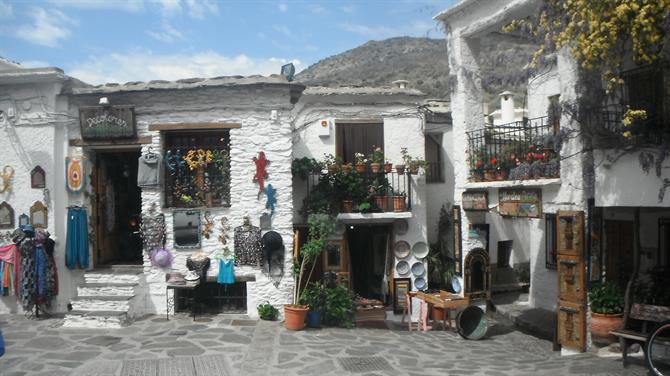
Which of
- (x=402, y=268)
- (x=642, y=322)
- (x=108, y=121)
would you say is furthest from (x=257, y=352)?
(x=642, y=322)

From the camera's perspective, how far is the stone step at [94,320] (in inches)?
404

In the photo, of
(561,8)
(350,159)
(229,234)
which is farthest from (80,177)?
(561,8)

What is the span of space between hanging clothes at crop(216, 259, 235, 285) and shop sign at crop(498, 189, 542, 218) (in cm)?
581

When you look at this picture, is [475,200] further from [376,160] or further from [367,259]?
[367,259]

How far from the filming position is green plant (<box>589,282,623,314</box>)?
8422 mm

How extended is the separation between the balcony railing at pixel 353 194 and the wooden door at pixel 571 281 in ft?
14.8

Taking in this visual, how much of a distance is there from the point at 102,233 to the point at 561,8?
1066cm

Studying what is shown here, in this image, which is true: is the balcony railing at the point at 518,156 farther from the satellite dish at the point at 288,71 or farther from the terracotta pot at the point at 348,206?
the satellite dish at the point at 288,71

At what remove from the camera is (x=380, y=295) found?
14.3 m

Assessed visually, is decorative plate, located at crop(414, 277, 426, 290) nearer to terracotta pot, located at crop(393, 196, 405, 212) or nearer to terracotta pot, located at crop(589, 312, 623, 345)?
terracotta pot, located at crop(393, 196, 405, 212)

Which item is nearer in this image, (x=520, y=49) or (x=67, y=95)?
(x=67, y=95)

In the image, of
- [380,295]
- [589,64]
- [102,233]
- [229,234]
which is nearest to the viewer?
[589,64]

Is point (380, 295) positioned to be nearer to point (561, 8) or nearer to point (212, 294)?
point (212, 294)

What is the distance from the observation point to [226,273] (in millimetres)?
11055
